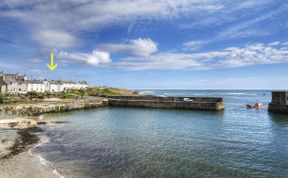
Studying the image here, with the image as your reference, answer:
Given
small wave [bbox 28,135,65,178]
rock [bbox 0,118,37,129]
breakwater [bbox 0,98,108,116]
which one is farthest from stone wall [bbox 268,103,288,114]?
rock [bbox 0,118,37,129]

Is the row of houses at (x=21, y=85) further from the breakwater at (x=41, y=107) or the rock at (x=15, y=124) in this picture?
the rock at (x=15, y=124)

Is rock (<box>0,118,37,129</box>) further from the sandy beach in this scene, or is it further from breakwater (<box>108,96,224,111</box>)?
breakwater (<box>108,96,224,111</box>)

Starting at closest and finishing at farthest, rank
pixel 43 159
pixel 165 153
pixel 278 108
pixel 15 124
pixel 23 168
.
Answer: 1. pixel 23 168
2. pixel 43 159
3. pixel 165 153
4. pixel 15 124
5. pixel 278 108

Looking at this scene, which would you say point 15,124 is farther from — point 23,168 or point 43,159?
point 23,168

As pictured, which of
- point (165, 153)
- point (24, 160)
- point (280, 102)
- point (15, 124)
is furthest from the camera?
point (280, 102)

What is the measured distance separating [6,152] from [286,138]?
25.9 metres

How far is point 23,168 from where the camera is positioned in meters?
14.6

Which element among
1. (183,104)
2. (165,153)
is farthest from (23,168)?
(183,104)

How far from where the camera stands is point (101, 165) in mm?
15422

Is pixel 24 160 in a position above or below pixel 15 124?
below

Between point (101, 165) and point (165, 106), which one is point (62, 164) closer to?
point (101, 165)

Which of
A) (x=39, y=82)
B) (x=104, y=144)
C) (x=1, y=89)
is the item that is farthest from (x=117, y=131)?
(x=39, y=82)

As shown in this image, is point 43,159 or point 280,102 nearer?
point 43,159

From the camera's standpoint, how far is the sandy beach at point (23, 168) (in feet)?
44.1
